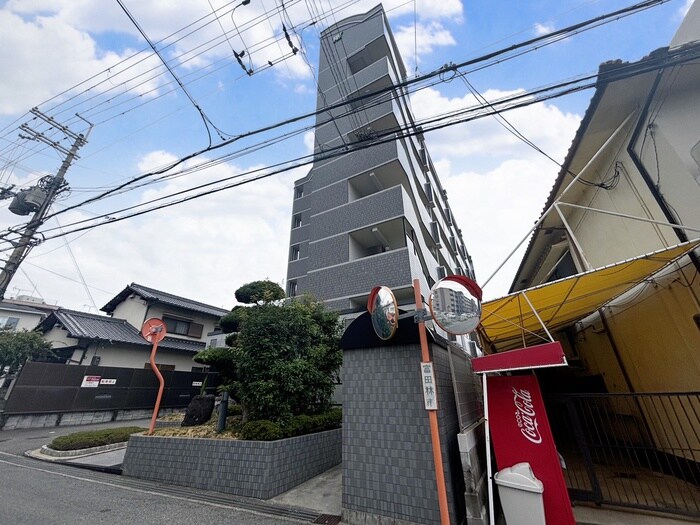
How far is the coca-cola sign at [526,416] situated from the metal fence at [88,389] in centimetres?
792

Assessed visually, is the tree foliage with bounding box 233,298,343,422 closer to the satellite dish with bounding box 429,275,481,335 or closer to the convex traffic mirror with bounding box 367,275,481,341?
the convex traffic mirror with bounding box 367,275,481,341

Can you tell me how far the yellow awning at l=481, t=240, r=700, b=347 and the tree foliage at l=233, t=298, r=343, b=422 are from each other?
359 centimetres

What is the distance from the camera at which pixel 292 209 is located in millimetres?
18562

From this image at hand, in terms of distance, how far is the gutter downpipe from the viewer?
4176mm

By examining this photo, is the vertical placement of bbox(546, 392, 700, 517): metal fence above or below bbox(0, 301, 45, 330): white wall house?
below

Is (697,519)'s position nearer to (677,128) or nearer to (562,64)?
(677,128)

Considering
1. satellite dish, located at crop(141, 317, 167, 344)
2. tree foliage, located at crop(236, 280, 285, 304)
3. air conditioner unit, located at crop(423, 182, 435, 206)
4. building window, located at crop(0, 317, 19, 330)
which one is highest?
air conditioner unit, located at crop(423, 182, 435, 206)

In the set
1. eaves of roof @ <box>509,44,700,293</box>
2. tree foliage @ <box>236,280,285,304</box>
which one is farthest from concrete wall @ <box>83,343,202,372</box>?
eaves of roof @ <box>509,44,700,293</box>

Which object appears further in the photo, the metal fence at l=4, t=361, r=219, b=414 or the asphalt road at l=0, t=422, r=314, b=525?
the metal fence at l=4, t=361, r=219, b=414

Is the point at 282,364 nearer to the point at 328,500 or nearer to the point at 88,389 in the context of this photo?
the point at 328,500

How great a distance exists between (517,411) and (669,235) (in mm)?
3986

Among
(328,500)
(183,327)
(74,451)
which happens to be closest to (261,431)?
(328,500)

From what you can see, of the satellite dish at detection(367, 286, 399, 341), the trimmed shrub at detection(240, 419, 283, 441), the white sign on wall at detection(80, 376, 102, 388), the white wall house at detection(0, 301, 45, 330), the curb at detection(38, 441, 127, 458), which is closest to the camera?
the satellite dish at detection(367, 286, 399, 341)

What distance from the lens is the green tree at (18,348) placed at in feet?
36.4
